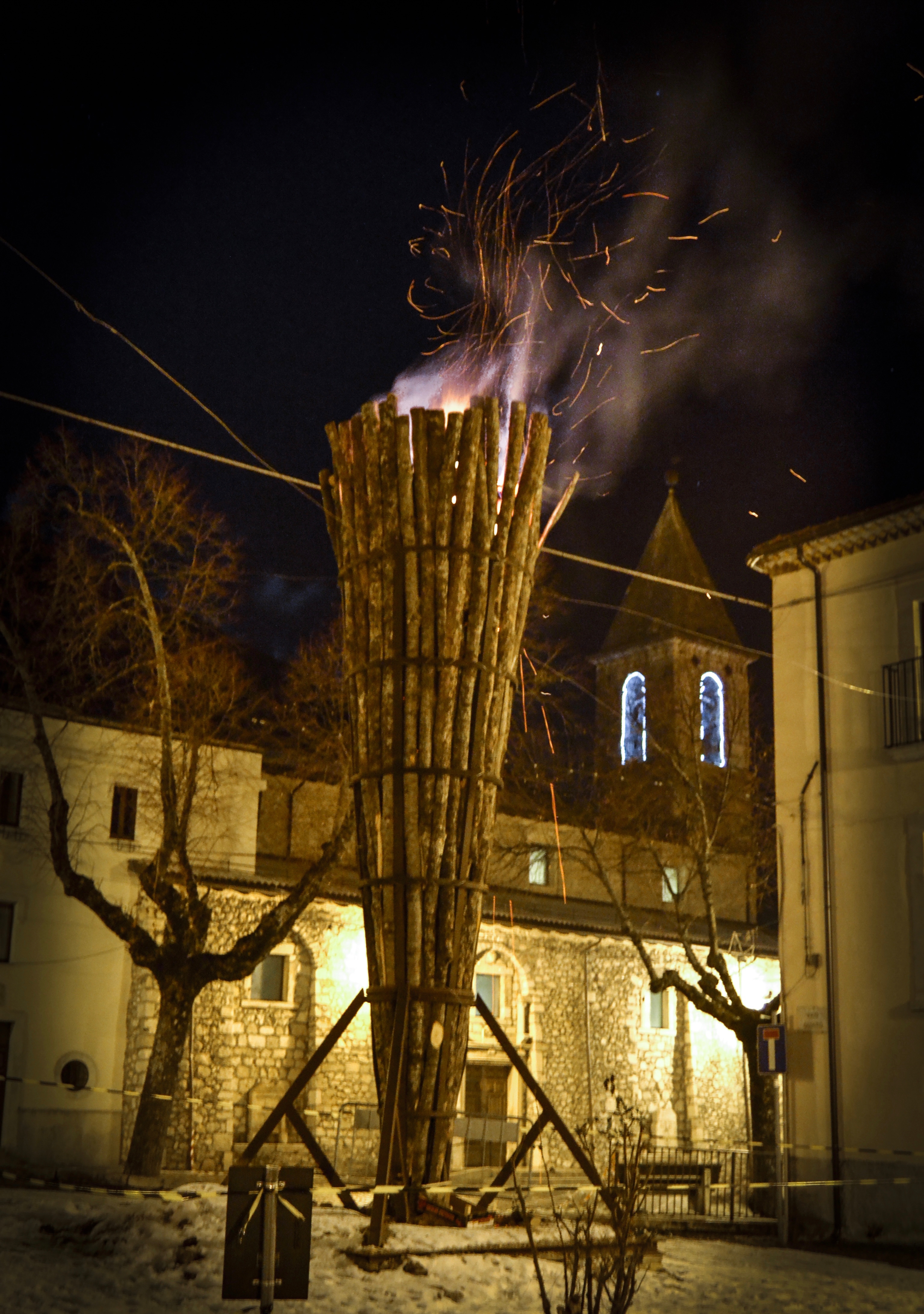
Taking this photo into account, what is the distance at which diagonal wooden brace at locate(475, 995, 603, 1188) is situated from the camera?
971 centimetres

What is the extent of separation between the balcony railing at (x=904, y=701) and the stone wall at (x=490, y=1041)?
1209 cm

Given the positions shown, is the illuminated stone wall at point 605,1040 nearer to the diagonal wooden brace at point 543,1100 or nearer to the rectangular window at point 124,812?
the rectangular window at point 124,812

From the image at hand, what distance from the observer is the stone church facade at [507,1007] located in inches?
911

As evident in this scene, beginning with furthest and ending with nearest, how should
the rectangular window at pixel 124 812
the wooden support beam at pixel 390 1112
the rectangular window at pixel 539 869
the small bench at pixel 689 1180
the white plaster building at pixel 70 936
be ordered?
the rectangular window at pixel 539 869 → the rectangular window at pixel 124 812 → the white plaster building at pixel 70 936 → the small bench at pixel 689 1180 → the wooden support beam at pixel 390 1112

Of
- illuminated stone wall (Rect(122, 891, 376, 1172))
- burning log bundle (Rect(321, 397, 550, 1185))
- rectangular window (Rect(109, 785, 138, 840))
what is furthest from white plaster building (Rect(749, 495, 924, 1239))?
rectangular window (Rect(109, 785, 138, 840))

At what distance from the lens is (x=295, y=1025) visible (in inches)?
962

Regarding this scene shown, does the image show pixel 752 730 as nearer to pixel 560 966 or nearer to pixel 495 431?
pixel 560 966

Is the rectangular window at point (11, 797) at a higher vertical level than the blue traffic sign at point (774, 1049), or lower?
higher

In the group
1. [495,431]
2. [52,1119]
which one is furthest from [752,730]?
[495,431]

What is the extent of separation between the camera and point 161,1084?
18.0 meters

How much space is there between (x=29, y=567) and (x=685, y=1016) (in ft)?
55.6

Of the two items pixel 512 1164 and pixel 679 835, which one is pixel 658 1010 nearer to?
pixel 679 835

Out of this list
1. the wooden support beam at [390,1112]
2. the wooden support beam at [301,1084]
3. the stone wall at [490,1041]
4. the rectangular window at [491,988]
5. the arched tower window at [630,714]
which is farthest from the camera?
the arched tower window at [630,714]

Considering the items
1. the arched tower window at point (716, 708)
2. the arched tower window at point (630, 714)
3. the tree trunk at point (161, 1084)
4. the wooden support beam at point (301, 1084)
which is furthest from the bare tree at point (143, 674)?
the arched tower window at point (716, 708)
